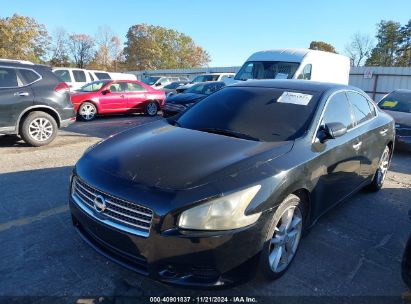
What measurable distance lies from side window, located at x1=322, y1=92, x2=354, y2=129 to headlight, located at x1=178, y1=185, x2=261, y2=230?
5.08ft

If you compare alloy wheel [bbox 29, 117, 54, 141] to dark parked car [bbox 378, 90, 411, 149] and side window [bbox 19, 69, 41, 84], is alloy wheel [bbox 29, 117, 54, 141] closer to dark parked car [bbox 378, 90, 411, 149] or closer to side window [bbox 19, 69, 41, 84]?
side window [bbox 19, 69, 41, 84]

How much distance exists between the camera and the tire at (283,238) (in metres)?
2.59

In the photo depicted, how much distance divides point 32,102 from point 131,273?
5.51 m

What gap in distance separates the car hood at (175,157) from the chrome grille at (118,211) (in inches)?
6.3

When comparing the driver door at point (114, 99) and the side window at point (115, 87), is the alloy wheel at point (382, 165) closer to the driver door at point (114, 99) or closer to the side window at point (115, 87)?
the driver door at point (114, 99)

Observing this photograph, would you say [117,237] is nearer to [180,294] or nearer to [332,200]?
[180,294]

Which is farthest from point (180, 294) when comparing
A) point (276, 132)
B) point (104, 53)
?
point (104, 53)

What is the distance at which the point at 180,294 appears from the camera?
2.65 m

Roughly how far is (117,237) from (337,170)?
2.27 m

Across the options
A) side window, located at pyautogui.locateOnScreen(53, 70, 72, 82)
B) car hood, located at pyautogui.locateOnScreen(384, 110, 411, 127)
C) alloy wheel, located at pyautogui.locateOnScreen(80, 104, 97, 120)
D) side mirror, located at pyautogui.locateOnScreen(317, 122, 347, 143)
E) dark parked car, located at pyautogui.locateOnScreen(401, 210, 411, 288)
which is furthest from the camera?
side window, located at pyautogui.locateOnScreen(53, 70, 72, 82)

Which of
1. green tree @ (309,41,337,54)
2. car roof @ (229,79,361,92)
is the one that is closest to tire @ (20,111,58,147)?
car roof @ (229,79,361,92)

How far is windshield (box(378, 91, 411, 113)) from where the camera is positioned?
28.5 feet

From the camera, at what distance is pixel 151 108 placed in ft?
43.5

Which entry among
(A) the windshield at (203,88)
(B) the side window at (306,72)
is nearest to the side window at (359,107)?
(B) the side window at (306,72)
